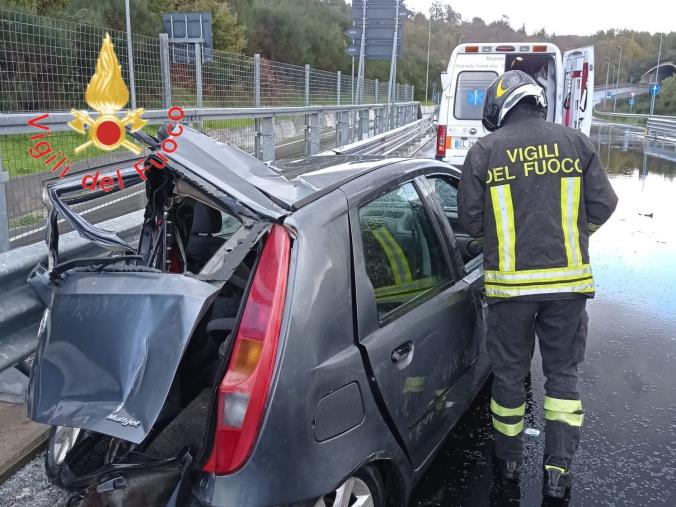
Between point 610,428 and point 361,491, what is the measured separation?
2.10 m

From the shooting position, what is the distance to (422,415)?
255cm

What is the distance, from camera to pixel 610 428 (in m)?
3.67

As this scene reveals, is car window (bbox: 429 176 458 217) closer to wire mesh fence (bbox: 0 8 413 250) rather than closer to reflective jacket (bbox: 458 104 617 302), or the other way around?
reflective jacket (bbox: 458 104 617 302)

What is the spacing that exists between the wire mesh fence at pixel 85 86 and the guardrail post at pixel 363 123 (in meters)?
4.88

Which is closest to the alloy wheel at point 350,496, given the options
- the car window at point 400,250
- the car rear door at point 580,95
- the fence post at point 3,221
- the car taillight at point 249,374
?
the car taillight at point 249,374

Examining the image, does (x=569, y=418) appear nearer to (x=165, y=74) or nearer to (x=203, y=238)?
(x=203, y=238)

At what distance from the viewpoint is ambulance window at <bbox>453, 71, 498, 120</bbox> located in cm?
1123

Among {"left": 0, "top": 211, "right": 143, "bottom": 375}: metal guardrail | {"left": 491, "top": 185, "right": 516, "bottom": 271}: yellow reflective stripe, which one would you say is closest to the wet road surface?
{"left": 491, "top": 185, "right": 516, "bottom": 271}: yellow reflective stripe

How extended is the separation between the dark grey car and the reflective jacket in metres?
0.48

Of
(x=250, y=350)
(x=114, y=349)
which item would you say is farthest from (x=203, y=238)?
(x=250, y=350)

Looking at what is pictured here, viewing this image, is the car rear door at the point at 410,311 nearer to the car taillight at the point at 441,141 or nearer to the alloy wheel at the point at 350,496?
the alloy wheel at the point at 350,496

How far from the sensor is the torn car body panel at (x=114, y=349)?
6.01ft

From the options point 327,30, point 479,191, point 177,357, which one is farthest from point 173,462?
point 327,30

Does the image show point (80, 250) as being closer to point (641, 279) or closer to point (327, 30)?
point (641, 279)
